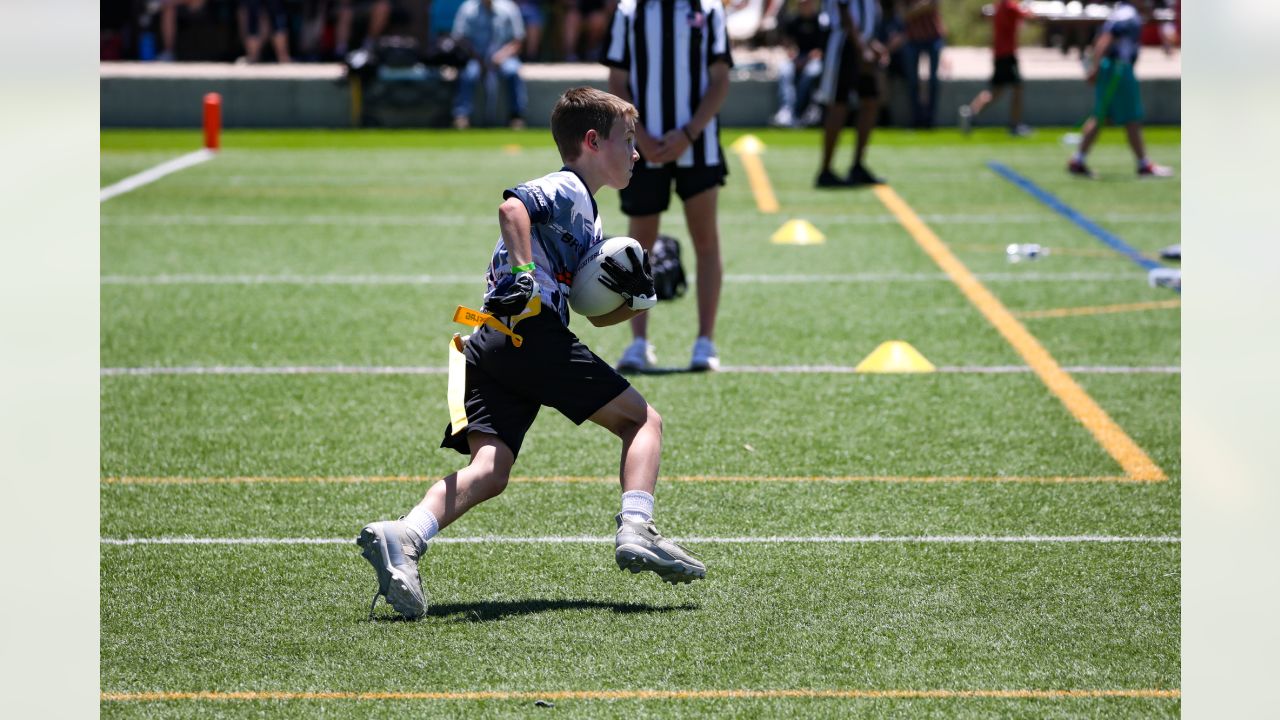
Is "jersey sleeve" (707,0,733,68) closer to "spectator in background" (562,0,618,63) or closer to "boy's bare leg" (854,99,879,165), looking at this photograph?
"boy's bare leg" (854,99,879,165)

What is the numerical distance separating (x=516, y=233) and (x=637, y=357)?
3.67 m

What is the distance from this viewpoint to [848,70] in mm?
14797

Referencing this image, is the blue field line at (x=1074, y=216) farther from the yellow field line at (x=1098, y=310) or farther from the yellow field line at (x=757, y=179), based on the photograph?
the yellow field line at (x=757, y=179)

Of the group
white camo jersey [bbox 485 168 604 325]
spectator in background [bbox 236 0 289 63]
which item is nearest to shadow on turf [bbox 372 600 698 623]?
white camo jersey [bbox 485 168 604 325]

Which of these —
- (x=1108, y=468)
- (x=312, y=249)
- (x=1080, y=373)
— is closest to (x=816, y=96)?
(x=312, y=249)

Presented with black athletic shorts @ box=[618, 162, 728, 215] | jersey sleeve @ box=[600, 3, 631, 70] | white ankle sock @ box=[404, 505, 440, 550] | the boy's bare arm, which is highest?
jersey sleeve @ box=[600, 3, 631, 70]

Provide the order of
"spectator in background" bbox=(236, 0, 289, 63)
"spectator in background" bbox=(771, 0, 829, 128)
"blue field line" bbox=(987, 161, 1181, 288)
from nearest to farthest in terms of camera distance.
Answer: "blue field line" bbox=(987, 161, 1181, 288), "spectator in background" bbox=(771, 0, 829, 128), "spectator in background" bbox=(236, 0, 289, 63)

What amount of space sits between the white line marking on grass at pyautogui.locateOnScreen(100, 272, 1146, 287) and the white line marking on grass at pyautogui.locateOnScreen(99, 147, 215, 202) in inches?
142

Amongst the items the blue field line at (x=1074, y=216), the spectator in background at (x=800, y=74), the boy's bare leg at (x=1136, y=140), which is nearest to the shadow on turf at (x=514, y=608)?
the blue field line at (x=1074, y=216)

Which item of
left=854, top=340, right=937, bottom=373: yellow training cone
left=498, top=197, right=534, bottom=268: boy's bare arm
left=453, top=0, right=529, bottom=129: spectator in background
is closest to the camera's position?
left=498, top=197, right=534, bottom=268: boy's bare arm

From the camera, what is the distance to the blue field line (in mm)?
11328

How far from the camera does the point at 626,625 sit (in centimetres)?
449

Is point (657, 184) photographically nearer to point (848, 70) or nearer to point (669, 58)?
point (669, 58)

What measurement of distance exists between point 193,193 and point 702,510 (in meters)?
10.2
